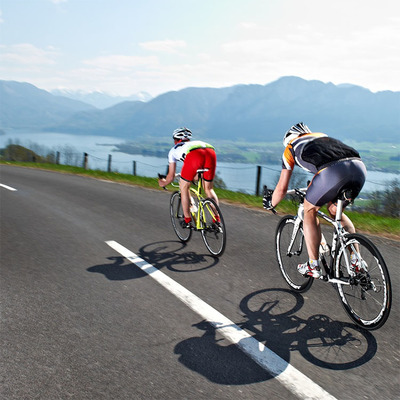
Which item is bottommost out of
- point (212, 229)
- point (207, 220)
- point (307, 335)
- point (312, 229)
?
point (307, 335)

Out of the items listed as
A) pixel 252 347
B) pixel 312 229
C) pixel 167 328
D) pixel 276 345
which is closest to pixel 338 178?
pixel 312 229

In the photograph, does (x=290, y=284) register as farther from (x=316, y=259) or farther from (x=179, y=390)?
(x=179, y=390)

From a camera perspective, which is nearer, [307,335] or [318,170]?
[307,335]

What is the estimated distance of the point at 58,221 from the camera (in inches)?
379

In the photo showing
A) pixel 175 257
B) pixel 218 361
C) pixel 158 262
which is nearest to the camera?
pixel 218 361

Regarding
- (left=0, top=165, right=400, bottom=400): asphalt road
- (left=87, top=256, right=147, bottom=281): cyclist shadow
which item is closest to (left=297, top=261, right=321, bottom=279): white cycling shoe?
(left=0, top=165, right=400, bottom=400): asphalt road

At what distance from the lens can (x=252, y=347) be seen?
3.66 m

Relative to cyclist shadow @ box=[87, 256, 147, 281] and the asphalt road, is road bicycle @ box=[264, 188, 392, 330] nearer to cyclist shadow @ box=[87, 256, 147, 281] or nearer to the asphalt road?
the asphalt road

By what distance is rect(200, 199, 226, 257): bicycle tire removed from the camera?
6.56 metres

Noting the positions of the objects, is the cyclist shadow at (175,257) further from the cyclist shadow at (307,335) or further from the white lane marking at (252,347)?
the cyclist shadow at (307,335)

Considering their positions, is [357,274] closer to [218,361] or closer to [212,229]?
[218,361]

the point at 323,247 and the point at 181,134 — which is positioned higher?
the point at 181,134

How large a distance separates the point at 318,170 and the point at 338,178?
8.2 inches

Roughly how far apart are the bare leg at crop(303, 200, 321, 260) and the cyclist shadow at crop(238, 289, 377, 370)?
62cm
